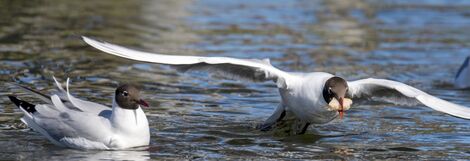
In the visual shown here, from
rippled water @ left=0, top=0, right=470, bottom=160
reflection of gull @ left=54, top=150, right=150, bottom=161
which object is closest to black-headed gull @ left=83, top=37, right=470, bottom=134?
rippled water @ left=0, top=0, right=470, bottom=160

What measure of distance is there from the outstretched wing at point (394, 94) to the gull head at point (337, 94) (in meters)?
0.50

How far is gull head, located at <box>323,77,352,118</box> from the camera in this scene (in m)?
9.21

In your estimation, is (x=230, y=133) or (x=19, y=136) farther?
(x=230, y=133)

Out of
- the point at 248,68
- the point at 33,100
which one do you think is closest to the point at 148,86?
the point at 33,100

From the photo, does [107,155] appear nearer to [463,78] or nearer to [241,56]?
[463,78]

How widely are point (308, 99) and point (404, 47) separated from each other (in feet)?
28.0

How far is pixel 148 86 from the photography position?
1274 centimetres

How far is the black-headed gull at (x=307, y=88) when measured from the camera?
9250mm

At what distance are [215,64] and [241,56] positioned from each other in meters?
5.94

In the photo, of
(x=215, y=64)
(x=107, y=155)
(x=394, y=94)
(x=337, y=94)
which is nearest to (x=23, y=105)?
(x=107, y=155)

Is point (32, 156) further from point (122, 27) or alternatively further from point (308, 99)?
point (122, 27)

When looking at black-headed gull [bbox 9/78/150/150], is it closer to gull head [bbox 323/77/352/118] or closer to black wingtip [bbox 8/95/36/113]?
black wingtip [bbox 8/95/36/113]

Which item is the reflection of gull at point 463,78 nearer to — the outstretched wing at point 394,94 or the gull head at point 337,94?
the outstretched wing at point 394,94

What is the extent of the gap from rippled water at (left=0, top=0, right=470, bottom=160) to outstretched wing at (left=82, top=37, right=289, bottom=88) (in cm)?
54
